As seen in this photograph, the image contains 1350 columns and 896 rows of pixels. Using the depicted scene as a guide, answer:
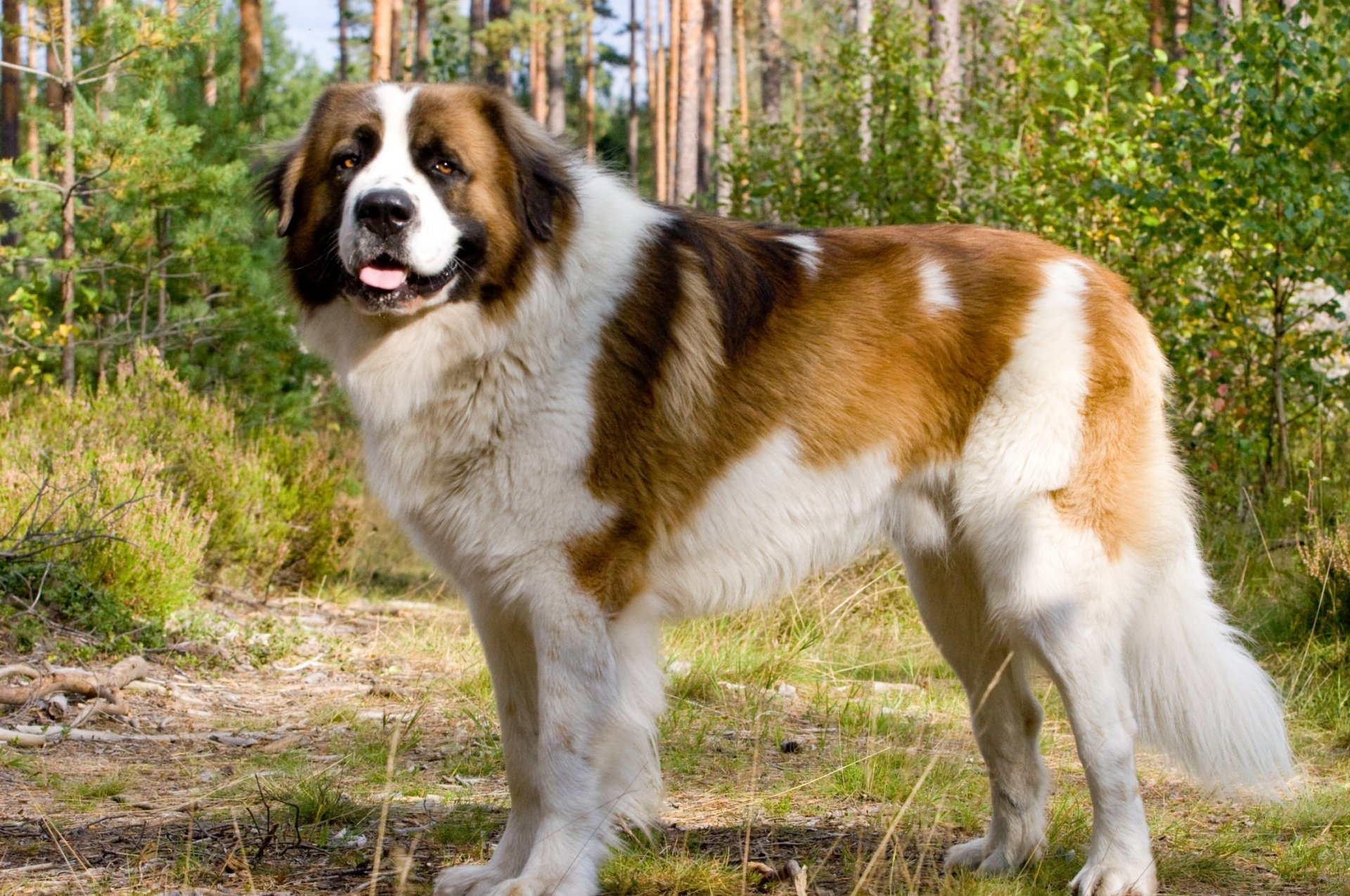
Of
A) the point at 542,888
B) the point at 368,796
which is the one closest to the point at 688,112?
the point at 368,796

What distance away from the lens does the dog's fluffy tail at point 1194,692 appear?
3174 millimetres

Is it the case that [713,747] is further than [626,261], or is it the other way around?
[713,747]

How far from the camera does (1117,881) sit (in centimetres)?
287

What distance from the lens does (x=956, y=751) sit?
4.05 metres

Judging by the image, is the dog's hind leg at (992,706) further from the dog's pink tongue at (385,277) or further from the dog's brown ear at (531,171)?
the dog's pink tongue at (385,277)

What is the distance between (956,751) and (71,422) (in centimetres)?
466

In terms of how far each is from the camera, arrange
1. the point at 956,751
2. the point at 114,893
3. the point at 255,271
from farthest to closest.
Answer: the point at 255,271 → the point at 956,751 → the point at 114,893

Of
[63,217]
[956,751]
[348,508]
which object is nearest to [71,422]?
[63,217]

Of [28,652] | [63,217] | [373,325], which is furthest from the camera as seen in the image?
[63,217]

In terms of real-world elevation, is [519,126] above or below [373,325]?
above

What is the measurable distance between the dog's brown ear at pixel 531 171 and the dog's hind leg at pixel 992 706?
48.5 inches

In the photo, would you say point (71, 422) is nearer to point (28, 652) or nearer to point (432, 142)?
point (28, 652)

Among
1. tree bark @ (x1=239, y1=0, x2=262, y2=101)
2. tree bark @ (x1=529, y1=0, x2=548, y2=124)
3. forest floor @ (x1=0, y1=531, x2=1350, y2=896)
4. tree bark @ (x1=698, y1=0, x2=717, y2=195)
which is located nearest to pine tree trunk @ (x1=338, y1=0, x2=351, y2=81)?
tree bark @ (x1=529, y1=0, x2=548, y2=124)

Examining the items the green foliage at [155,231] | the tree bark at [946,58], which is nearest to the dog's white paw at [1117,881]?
the tree bark at [946,58]
